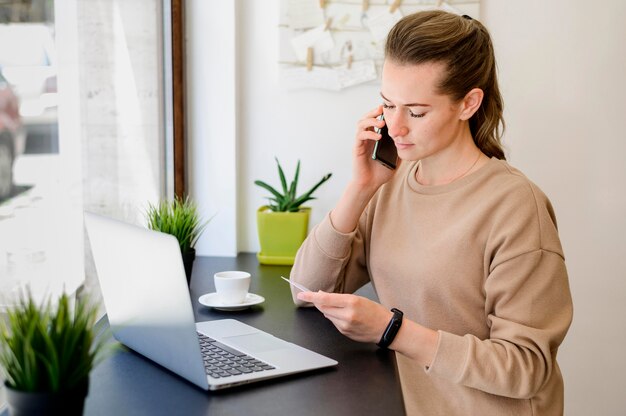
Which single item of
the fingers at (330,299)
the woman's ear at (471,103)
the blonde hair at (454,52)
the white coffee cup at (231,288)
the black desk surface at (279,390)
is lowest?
the black desk surface at (279,390)

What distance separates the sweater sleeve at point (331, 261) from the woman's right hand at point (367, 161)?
3.6 inches

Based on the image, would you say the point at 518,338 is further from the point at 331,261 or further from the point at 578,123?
the point at 578,123

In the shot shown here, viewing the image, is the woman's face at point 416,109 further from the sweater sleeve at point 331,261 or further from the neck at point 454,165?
the sweater sleeve at point 331,261

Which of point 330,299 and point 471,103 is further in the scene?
point 471,103

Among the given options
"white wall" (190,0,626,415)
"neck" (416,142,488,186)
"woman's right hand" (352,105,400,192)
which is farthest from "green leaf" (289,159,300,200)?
"neck" (416,142,488,186)

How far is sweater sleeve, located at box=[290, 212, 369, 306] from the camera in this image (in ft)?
5.63

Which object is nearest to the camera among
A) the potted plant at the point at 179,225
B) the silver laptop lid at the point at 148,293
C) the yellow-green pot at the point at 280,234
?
the silver laptop lid at the point at 148,293

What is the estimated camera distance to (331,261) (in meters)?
1.72

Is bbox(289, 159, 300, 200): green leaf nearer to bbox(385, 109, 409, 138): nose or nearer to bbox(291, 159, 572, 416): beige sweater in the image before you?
bbox(291, 159, 572, 416): beige sweater

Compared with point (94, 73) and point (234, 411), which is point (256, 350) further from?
point (94, 73)

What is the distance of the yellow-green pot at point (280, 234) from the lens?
2352 mm

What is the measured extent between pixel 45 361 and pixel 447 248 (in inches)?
34.4

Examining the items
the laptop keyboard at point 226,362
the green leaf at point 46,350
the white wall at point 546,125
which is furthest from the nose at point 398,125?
the white wall at point 546,125

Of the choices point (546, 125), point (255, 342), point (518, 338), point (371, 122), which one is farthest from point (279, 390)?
point (546, 125)
